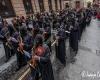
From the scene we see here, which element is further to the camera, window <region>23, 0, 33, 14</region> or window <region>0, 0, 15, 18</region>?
window <region>23, 0, 33, 14</region>

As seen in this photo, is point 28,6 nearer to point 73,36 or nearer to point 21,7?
point 21,7

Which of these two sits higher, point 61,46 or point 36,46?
point 36,46

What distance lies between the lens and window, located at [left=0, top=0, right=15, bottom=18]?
18489mm

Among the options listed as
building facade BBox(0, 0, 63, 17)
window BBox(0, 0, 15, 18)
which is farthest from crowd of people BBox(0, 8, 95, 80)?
building facade BBox(0, 0, 63, 17)

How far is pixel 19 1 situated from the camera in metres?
20.8

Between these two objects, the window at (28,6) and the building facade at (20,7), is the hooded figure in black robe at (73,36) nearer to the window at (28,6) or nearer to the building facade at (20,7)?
the building facade at (20,7)

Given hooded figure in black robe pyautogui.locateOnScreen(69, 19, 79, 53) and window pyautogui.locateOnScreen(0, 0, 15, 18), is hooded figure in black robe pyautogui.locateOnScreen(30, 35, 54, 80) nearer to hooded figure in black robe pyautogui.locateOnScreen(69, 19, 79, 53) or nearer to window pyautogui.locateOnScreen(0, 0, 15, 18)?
hooded figure in black robe pyautogui.locateOnScreen(69, 19, 79, 53)

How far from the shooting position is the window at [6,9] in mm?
18489

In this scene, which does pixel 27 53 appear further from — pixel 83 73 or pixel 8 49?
pixel 83 73

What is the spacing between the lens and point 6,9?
19.1m

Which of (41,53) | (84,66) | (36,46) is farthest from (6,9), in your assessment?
(41,53)

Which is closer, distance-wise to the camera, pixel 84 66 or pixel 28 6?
pixel 84 66

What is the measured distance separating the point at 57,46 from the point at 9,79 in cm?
282

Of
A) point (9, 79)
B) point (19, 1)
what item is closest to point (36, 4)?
point (19, 1)
